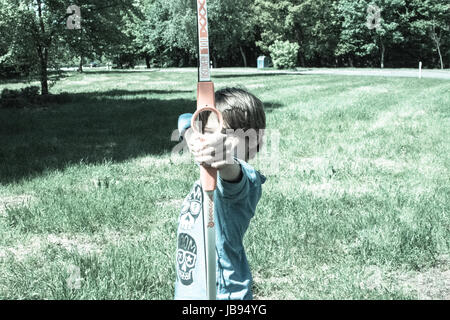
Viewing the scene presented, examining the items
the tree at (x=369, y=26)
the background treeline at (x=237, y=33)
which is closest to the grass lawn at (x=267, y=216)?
the background treeline at (x=237, y=33)

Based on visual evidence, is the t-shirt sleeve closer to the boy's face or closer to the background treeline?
the boy's face

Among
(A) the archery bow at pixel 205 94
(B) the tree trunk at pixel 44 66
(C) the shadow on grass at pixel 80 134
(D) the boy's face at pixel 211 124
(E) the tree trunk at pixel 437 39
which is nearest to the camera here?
(A) the archery bow at pixel 205 94

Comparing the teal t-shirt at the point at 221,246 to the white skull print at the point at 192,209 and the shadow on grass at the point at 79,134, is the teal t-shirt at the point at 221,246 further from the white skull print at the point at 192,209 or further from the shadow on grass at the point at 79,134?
the shadow on grass at the point at 79,134

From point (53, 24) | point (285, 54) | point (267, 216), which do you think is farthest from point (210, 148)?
point (285, 54)

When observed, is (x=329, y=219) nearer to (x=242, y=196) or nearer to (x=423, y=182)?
(x=423, y=182)

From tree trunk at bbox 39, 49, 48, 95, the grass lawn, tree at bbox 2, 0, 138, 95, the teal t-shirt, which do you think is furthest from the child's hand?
tree trunk at bbox 39, 49, 48, 95

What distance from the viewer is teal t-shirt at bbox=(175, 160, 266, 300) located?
5.75 feet

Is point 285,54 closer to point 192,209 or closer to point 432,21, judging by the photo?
point 432,21

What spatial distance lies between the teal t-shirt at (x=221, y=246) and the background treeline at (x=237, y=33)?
1389cm

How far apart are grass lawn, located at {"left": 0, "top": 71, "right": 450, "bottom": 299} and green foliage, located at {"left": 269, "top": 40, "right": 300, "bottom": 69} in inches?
1154

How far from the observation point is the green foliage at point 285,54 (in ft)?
120

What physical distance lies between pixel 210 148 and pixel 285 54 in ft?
121
